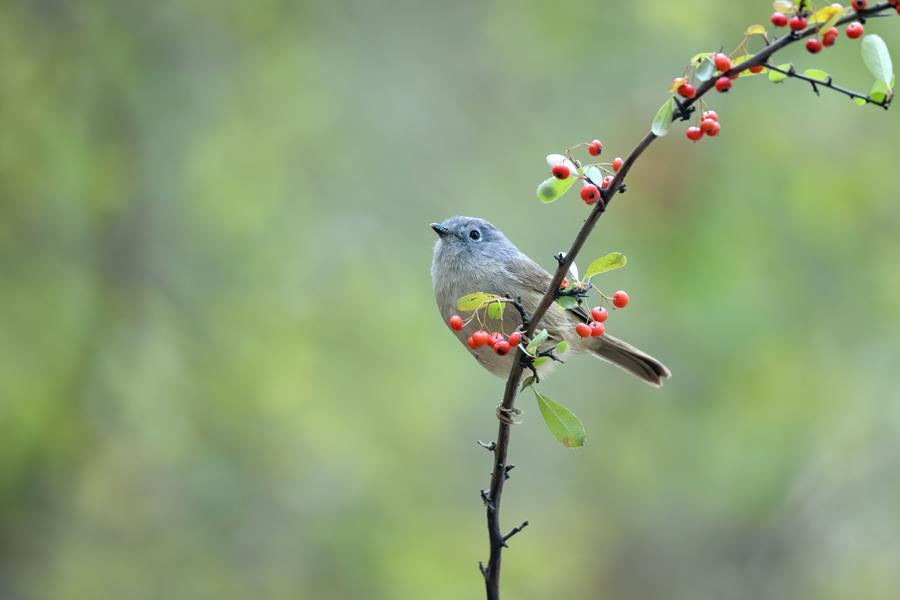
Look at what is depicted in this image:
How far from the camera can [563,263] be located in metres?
2.17

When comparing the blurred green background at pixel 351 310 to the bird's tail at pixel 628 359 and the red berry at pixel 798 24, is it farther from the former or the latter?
the red berry at pixel 798 24

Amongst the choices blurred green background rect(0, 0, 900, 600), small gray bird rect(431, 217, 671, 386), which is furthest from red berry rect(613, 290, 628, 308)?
blurred green background rect(0, 0, 900, 600)

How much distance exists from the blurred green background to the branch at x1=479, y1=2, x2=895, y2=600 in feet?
16.0

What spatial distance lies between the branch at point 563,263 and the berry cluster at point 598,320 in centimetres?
23

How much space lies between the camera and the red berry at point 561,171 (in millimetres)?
2264

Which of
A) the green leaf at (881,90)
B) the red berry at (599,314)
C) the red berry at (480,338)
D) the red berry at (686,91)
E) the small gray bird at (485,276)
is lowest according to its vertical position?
the red berry at (480,338)

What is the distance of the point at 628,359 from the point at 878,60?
3.45m

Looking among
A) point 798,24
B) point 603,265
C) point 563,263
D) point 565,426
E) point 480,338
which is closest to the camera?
point 798,24

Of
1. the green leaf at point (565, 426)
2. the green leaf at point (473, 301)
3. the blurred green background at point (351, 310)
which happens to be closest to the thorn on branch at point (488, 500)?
the green leaf at point (565, 426)

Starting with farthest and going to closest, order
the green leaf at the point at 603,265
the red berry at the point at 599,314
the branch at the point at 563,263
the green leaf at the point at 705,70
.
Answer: the red berry at the point at 599,314
the green leaf at the point at 603,265
the green leaf at the point at 705,70
the branch at the point at 563,263

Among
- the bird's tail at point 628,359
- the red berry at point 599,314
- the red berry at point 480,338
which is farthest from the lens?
the bird's tail at point 628,359

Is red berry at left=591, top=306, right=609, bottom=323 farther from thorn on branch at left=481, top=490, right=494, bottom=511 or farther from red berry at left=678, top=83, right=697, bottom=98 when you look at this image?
red berry at left=678, top=83, right=697, bottom=98

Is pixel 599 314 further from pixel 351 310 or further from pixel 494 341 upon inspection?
pixel 351 310

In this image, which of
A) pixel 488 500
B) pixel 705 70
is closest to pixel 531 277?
pixel 488 500
